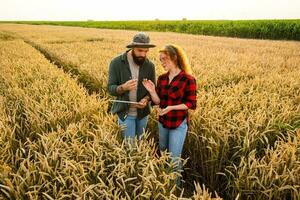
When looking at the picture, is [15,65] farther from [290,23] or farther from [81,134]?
[290,23]

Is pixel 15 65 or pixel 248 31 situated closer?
pixel 15 65

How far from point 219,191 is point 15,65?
758 centimetres

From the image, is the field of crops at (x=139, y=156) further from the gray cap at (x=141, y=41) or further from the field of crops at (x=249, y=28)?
the field of crops at (x=249, y=28)

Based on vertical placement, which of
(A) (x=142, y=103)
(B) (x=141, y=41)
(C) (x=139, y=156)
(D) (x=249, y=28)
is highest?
(B) (x=141, y=41)

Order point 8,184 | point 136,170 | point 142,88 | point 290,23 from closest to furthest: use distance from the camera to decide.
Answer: point 8,184, point 136,170, point 142,88, point 290,23

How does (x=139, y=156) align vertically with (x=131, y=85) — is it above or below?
below

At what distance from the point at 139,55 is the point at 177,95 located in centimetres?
61

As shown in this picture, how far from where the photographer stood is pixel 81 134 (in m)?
3.73

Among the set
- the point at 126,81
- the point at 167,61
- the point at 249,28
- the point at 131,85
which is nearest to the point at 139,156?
the point at 131,85

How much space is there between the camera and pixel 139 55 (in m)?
3.70

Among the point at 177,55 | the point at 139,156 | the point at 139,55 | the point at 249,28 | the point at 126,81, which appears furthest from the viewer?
the point at 249,28

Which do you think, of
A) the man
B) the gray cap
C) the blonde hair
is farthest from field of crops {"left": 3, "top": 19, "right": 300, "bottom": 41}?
the gray cap

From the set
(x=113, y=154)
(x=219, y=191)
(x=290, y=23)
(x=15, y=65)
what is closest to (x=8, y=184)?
(x=113, y=154)

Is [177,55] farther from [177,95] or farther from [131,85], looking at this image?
[131,85]
